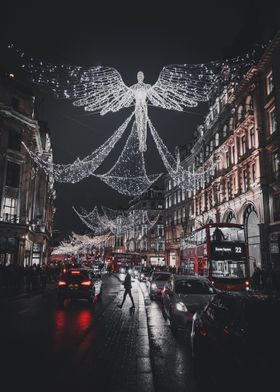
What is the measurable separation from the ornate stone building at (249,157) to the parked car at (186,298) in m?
16.5

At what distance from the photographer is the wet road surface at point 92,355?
561 cm

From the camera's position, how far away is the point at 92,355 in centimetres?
740

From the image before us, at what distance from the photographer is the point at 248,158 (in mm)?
33844

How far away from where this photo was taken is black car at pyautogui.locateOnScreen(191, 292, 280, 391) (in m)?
4.17

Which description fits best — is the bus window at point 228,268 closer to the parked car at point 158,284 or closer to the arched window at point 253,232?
the parked car at point 158,284

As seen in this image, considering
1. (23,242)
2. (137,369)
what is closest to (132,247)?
(23,242)

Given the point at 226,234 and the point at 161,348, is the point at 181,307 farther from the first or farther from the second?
the point at 226,234

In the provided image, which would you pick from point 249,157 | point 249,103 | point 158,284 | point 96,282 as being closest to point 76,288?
point 96,282

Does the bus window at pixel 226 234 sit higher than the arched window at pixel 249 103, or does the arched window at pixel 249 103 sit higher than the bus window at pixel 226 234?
the arched window at pixel 249 103

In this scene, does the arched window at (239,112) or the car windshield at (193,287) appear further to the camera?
the arched window at (239,112)

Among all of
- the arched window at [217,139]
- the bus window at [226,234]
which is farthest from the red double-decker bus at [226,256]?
the arched window at [217,139]

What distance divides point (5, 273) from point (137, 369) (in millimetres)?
18379

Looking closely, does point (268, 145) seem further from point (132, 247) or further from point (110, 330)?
point (132, 247)

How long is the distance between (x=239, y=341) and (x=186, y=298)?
208 inches
